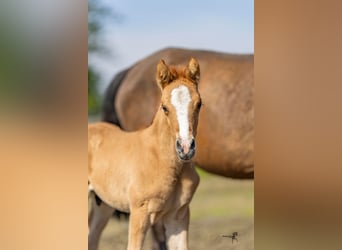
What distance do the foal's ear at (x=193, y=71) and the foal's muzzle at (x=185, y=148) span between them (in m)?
0.26

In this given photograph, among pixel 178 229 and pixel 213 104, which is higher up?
pixel 213 104

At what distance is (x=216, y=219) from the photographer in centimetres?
270

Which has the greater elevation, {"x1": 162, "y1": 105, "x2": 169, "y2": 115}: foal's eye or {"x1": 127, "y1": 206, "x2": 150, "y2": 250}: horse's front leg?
{"x1": 162, "y1": 105, "x2": 169, "y2": 115}: foal's eye

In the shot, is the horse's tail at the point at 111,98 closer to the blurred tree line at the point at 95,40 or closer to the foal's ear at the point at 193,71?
the blurred tree line at the point at 95,40

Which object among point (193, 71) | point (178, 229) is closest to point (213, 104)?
point (193, 71)

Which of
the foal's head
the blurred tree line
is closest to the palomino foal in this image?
the foal's head

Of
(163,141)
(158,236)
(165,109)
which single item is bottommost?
(158,236)

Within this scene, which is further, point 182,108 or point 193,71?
point 193,71

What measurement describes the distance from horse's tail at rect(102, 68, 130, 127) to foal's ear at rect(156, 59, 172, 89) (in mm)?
131

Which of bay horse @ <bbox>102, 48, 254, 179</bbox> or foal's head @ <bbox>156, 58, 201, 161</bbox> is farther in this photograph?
bay horse @ <bbox>102, 48, 254, 179</bbox>

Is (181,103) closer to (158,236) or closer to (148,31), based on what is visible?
(148,31)

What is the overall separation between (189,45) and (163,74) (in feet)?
0.57

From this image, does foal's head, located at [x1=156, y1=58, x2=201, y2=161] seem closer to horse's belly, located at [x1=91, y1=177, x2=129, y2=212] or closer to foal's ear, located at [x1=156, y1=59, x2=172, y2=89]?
foal's ear, located at [x1=156, y1=59, x2=172, y2=89]

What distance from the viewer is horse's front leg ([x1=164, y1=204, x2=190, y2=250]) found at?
2654 mm
